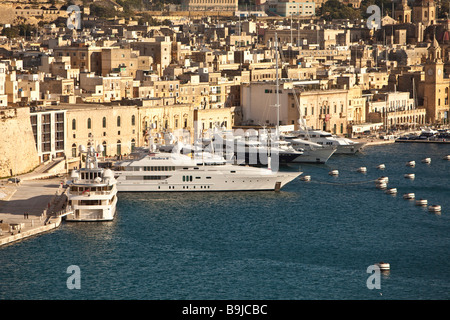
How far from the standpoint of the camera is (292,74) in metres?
66.2

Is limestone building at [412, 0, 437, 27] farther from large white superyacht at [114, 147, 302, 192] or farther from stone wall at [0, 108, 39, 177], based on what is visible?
stone wall at [0, 108, 39, 177]

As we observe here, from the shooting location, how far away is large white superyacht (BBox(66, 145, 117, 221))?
35.3m

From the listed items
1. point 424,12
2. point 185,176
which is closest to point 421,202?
point 185,176

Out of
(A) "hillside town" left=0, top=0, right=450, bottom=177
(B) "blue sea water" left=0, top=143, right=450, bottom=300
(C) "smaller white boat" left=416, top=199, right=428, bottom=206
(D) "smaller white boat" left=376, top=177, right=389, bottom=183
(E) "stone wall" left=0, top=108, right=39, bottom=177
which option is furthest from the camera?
A: (A) "hillside town" left=0, top=0, right=450, bottom=177

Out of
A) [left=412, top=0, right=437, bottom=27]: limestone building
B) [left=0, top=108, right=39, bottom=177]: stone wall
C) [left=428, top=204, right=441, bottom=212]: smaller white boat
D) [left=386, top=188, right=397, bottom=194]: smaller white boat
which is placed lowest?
[left=428, top=204, right=441, bottom=212]: smaller white boat

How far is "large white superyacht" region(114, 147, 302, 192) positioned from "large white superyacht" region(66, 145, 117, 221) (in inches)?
174

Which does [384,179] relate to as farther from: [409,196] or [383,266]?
[383,266]

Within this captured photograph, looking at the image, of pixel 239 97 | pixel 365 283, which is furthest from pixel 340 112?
pixel 365 283

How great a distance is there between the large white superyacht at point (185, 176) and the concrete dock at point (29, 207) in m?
2.44

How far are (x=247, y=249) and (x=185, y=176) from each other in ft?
30.6

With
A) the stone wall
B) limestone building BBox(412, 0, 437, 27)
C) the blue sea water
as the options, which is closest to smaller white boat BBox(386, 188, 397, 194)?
the blue sea water

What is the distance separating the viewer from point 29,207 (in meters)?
35.9

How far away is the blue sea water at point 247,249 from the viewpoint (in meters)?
28.0
